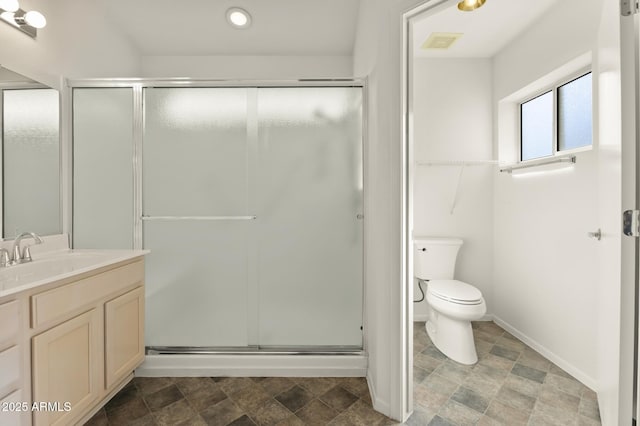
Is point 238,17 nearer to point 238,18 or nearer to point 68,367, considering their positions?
point 238,18

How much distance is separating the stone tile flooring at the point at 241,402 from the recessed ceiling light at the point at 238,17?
267 centimetres

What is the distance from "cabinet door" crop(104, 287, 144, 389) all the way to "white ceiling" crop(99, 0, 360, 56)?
207 centimetres

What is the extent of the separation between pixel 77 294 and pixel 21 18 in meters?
1.58

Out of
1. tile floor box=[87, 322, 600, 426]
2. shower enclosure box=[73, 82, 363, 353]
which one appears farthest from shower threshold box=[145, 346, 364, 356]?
tile floor box=[87, 322, 600, 426]

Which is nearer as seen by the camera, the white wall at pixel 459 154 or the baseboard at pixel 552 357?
the baseboard at pixel 552 357

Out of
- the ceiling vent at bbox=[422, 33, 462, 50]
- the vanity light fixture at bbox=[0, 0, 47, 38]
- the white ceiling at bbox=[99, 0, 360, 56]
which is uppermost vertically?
the white ceiling at bbox=[99, 0, 360, 56]

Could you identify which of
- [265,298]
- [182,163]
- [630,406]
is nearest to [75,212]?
[182,163]

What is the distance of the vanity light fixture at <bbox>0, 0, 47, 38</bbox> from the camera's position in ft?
4.68

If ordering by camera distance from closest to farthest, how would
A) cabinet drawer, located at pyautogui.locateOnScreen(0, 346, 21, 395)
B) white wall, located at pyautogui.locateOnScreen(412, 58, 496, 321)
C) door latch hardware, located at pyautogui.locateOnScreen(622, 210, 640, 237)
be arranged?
1. door latch hardware, located at pyautogui.locateOnScreen(622, 210, 640, 237)
2. cabinet drawer, located at pyautogui.locateOnScreen(0, 346, 21, 395)
3. white wall, located at pyautogui.locateOnScreen(412, 58, 496, 321)

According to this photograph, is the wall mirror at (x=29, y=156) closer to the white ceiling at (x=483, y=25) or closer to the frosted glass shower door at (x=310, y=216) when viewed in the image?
A: the frosted glass shower door at (x=310, y=216)

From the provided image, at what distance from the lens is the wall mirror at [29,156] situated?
147 cm

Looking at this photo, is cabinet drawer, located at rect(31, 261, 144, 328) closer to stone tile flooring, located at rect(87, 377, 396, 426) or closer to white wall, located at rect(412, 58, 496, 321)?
stone tile flooring, located at rect(87, 377, 396, 426)

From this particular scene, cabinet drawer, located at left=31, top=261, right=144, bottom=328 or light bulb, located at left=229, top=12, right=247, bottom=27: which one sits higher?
light bulb, located at left=229, top=12, right=247, bottom=27

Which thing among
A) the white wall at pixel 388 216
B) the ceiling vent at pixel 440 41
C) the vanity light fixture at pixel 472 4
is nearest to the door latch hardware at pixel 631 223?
the white wall at pixel 388 216
